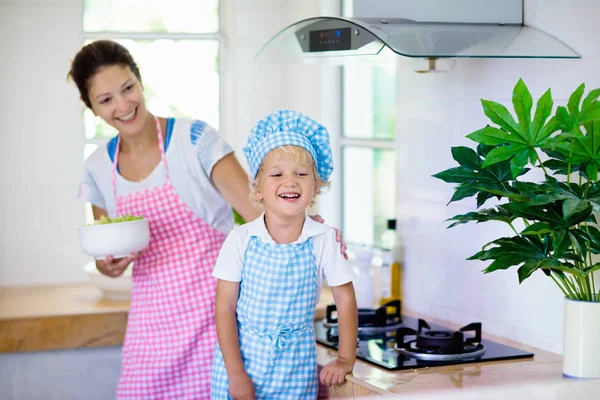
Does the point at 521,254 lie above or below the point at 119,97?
below

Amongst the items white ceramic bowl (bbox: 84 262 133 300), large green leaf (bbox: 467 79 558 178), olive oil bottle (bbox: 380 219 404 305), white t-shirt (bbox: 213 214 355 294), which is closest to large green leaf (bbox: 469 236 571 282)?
large green leaf (bbox: 467 79 558 178)

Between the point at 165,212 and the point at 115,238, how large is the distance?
18cm

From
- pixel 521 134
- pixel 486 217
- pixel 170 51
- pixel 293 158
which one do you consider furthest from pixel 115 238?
pixel 170 51

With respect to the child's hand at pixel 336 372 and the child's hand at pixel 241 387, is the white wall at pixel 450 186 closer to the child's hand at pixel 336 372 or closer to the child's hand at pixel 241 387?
the child's hand at pixel 336 372

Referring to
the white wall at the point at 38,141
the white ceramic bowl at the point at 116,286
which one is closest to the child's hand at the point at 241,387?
the white ceramic bowl at the point at 116,286

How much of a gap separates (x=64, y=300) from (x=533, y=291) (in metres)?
1.48

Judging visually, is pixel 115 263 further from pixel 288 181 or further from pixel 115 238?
pixel 288 181

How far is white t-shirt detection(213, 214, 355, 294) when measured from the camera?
1796 mm

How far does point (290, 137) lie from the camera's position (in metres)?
1.72

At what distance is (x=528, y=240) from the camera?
5.12 ft

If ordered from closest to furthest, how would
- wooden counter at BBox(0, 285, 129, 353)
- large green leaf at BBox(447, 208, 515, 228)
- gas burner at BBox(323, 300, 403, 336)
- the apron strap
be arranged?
large green leaf at BBox(447, 208, 515, 228) → the apron strap → gas burner at BBox(323, 300, 403, 336) → wooden counter at BBox(0, 285, 129, 353)

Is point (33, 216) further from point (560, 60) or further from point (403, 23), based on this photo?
point (560, 60)

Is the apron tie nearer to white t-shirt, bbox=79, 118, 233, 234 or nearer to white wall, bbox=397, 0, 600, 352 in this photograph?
white t-shirt, bbox=79, 118, 233, 234

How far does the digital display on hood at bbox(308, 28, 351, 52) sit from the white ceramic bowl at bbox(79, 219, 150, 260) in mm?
571
